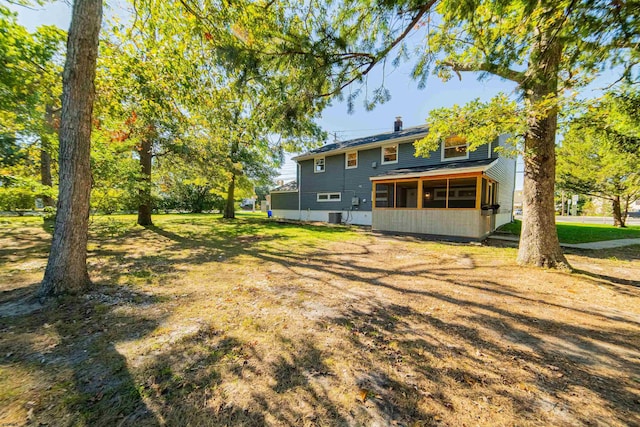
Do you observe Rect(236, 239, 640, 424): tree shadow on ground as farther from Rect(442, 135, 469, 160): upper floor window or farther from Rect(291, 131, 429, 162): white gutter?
Rect(291, 131, 429, 162): white gutter

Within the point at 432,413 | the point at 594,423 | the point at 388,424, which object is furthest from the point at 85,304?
the point at 594,423

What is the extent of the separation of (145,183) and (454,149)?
1372cm

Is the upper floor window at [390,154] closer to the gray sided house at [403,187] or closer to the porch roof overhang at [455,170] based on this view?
the gray sided house at [403,187]

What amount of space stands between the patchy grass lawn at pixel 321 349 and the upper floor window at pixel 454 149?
7840 mm

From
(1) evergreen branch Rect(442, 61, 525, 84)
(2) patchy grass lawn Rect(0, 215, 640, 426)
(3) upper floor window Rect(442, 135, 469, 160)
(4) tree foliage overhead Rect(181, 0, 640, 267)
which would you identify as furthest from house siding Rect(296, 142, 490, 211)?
(2) patchy grass lawn Rect(0, 215, 640, 426)

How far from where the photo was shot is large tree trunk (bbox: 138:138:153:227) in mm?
9542

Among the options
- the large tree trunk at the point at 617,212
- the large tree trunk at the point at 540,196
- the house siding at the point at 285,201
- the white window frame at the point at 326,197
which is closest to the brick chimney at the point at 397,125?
the white window frame at the point at 326,197

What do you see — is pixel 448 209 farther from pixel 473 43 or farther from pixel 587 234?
pixel 587 234

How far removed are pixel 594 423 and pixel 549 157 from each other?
5.47 metres

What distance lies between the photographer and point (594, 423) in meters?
1.62

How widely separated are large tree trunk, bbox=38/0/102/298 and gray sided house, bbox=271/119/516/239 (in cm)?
1023

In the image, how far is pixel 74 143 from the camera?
3.38 meters

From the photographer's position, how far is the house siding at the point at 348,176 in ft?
44.7

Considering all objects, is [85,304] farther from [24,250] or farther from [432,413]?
[24,250]
